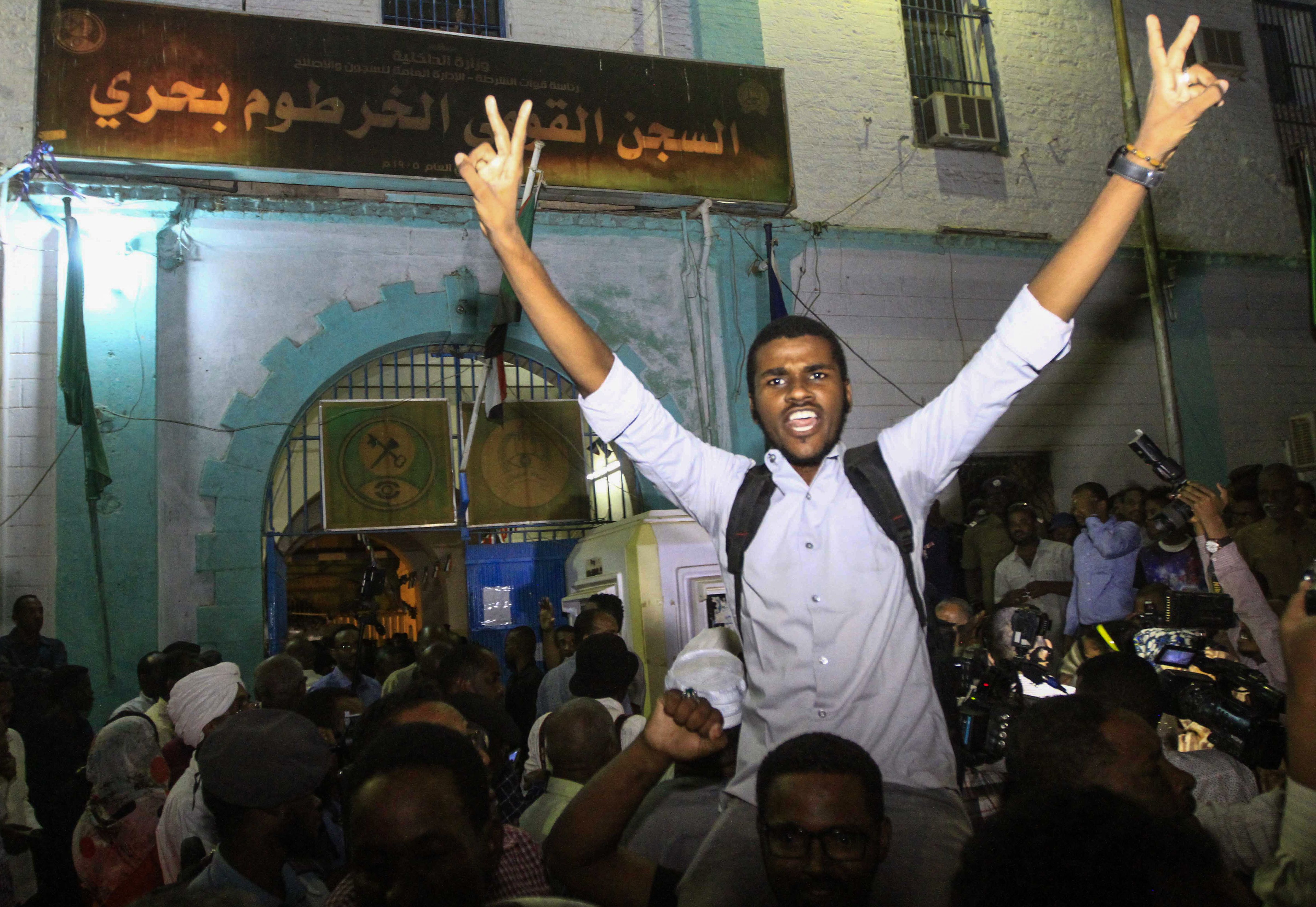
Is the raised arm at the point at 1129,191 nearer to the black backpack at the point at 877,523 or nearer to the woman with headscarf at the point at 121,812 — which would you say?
the black backpack at the point at 877,523

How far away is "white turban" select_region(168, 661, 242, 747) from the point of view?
4.62m

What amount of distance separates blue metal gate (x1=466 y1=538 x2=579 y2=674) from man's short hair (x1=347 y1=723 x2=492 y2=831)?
8.64m

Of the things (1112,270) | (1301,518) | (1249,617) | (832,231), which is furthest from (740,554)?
(1112,270)

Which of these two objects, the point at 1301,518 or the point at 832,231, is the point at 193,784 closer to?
the point at 1301,518

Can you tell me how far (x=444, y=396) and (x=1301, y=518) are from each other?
700cm

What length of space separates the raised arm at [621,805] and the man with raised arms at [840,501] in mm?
175

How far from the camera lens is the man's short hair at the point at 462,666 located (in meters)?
4.86

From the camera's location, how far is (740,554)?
2.24 meters

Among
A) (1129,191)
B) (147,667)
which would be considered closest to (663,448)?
(1129,191)

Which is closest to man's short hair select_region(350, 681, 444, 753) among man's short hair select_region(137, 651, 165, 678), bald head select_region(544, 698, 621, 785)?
bald head select_region(544, 698, 621, 785)

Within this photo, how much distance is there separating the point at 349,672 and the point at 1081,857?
22.3ft

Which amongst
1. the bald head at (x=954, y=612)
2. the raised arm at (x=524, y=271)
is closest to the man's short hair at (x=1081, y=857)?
the raised arm at (x=524, y=271)

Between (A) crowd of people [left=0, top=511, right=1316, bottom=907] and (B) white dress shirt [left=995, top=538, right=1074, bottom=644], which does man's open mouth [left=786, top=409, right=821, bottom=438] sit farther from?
(B) white dress shirt [left=995, top=538, right=1074, bottom=644]

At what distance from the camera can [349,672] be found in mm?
7488
